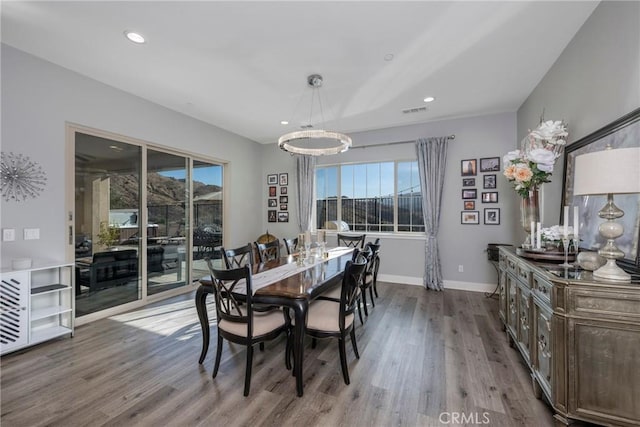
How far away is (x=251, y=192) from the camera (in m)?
6.08

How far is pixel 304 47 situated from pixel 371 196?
3.33 m

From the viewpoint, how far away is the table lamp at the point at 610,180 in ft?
4.63

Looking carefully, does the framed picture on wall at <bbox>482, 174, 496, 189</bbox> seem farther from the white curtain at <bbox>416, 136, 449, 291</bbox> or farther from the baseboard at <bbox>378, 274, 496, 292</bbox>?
the baseboard at <bbox>378, 274, 496, 292</bbox>

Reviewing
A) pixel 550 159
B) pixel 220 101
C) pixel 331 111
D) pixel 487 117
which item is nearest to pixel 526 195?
pixel 550 159

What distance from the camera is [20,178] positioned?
2.76 meters

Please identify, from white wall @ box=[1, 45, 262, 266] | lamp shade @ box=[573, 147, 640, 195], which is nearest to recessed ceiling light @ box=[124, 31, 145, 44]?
white wall @ box=[1, 45, 262, 266]

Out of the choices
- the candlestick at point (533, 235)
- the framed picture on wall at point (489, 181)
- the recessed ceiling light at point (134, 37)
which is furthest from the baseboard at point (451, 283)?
the recessed ceiling light at point (134, 37)

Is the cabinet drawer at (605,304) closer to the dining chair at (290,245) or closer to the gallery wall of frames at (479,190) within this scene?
the dining chair at (290,245)

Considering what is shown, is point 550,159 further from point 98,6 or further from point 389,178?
point 98,6

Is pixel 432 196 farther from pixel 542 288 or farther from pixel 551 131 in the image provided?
pixel 542 288

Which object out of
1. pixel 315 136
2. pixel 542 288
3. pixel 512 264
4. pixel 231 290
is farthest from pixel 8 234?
pixel 512 264

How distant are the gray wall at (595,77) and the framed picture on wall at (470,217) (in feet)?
4.45

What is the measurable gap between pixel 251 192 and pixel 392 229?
10.4ft

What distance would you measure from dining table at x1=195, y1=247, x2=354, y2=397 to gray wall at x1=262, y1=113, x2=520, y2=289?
2.35 metres
